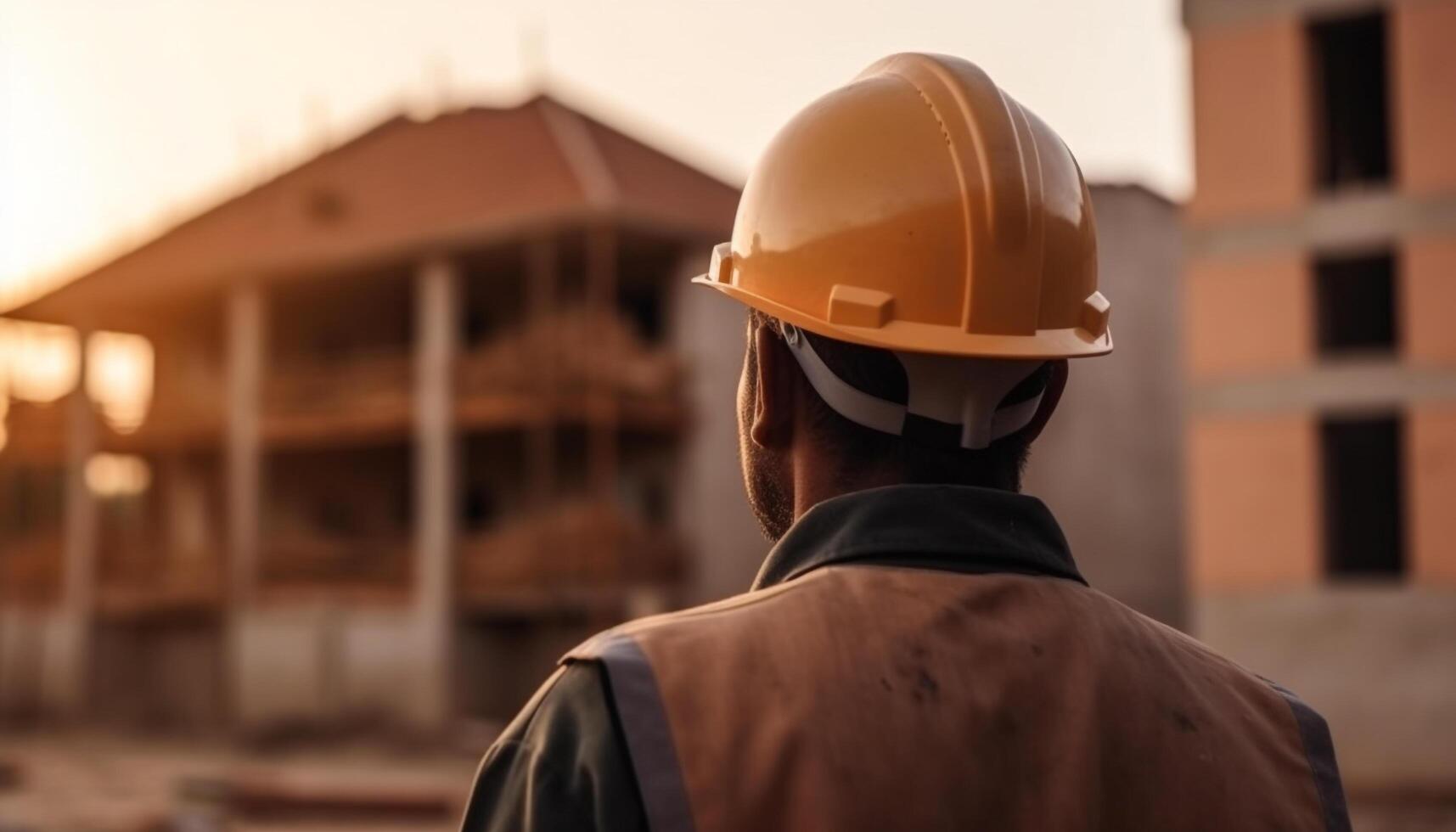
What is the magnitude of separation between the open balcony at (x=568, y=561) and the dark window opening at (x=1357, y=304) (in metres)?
9.93

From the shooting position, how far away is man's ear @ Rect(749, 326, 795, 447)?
1.68 m

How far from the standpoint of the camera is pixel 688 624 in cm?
145

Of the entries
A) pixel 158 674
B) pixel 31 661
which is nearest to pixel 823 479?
pixel 158 674

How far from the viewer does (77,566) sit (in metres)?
29.4

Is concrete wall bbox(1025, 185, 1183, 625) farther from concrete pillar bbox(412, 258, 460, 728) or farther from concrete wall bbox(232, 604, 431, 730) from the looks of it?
concrete wall bbox(232, 604, 431, 730)

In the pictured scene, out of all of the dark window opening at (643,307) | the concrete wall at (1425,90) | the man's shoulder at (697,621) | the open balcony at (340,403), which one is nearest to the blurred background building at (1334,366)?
the concrete wall at (1425,90)

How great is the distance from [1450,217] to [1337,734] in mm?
6027

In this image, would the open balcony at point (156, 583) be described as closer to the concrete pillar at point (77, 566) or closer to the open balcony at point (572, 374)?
the concrete pillar at point (77, 566)

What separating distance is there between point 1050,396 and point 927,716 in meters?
0.50

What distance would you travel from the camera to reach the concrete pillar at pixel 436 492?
24.6 m

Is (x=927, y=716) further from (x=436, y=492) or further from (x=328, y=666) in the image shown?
(x=328, y=666)

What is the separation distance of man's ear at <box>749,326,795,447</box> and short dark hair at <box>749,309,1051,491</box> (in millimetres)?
30

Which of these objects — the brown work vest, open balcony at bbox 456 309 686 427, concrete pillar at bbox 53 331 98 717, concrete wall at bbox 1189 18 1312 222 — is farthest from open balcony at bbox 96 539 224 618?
the brown work vest

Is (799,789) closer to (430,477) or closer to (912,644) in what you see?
(912,644)
